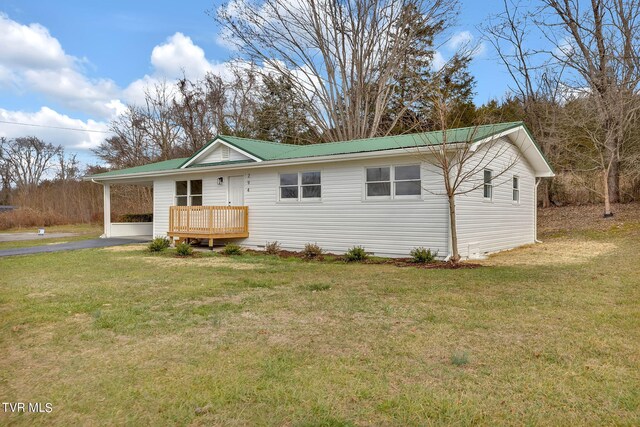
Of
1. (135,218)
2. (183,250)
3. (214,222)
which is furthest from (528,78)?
(135,218)

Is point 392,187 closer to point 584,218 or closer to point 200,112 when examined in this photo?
point 584,218

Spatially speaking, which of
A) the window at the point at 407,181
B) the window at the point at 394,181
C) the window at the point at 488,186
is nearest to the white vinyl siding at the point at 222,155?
the window at the point at 394,181

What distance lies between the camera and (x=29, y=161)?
39125mm

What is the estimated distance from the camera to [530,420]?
2553 mm

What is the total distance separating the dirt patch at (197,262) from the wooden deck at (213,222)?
7.00ft

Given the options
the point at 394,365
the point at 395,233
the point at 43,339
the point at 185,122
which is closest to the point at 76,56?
the point at 185,122

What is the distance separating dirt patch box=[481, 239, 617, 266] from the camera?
968 centimetres

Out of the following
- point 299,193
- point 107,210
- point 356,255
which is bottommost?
point 356,255

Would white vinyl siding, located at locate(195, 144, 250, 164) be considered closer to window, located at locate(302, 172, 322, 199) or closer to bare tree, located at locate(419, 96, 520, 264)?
window, located at locate(302, 172, 322, 199)

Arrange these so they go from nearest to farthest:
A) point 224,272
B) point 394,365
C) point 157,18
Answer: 1. point 394,365
2. point 224,272
3. point 157,18

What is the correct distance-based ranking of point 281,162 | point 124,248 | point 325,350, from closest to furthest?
1. point 325,350
2. point 281,162
3. point 124,248

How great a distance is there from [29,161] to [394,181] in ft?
133

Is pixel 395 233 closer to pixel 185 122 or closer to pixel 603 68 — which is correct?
pixel 603 68

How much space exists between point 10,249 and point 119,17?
793 cm
